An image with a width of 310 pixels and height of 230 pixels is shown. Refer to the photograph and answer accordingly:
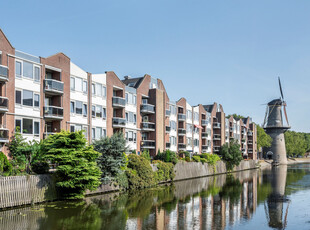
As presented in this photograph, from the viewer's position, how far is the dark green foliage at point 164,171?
1980 inches

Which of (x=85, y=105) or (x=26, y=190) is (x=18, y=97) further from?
(x=26, y=190)

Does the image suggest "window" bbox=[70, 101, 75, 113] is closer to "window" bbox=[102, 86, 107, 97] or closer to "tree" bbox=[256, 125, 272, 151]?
"window" bbox=[102, 86, 107, 97]

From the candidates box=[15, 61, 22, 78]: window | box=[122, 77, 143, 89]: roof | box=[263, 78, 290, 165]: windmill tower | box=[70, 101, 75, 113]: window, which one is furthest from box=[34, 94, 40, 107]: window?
box=[263, 78, 290, 165]: windmill tower

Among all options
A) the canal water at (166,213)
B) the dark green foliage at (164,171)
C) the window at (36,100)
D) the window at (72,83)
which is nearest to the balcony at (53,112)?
the window at (36,100)

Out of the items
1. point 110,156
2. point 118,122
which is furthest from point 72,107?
point 110,156

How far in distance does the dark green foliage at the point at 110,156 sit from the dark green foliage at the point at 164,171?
1085 centimetres

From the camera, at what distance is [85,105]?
47.1 meters

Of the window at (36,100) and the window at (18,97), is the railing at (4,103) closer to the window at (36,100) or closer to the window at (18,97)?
the window at (18,97)

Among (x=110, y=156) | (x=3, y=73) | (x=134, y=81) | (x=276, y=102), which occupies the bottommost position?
(x=110, y=156)

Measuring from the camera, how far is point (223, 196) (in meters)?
39.2

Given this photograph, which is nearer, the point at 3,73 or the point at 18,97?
the point at 3,73

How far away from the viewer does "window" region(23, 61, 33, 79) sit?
38.4m

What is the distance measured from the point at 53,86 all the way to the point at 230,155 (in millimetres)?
48508

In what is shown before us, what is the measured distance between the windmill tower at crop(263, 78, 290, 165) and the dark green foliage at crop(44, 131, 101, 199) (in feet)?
336
